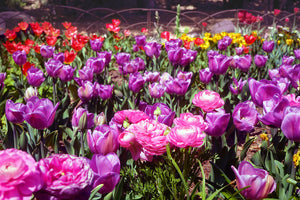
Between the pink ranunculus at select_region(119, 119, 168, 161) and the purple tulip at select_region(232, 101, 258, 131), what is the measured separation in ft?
1.78

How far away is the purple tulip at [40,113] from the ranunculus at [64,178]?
0.56 metres

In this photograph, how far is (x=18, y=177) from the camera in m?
0.74

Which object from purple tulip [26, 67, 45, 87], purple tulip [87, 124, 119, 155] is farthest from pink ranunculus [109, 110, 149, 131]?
purple tulip [26, 67, 45, 87]

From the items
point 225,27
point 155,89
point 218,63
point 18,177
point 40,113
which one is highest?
point 18,177

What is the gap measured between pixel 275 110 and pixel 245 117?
33cm

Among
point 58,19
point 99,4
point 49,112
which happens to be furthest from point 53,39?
point 99,4

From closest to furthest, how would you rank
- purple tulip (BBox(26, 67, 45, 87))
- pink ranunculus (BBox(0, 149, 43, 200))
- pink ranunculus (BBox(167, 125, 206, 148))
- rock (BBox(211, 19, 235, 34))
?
1. pink ranunculus (BBox(0, 149, 43, 200))
2. pink ranunculus (BBox(167, 125, 206, 148))
3. purple tulip (BBox(26, 67, 45, 87))
4. rock (BBox(211, 19, 235, 34))

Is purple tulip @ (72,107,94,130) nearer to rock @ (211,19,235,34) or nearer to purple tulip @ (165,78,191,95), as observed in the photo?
purple tulip @ (165,78,191,95)

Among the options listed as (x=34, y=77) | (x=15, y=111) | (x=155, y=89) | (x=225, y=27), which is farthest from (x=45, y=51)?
(x=225, y=27)

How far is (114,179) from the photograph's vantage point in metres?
1.02

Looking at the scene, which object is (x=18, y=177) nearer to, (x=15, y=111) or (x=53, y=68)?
(x=15, y=111)

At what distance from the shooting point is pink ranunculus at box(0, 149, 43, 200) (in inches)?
29.0

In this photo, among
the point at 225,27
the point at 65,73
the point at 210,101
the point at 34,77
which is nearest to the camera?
the point at 210,101

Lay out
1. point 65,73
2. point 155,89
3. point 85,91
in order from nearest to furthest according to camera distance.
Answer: point 85,91, point 155,89, point 65,73
